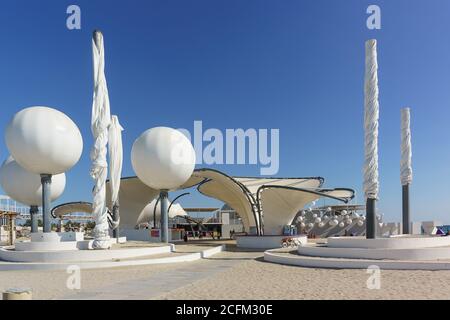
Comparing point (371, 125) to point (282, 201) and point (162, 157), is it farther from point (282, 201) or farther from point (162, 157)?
point (282, 201)

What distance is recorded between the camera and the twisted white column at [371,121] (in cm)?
1906

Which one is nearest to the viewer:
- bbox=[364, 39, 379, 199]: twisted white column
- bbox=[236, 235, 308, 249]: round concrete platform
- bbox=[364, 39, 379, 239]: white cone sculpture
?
bbox=[364, 39, 379, 239]: white cone sculpture

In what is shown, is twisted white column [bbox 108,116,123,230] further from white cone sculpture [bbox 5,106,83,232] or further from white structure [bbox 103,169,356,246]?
white cone sculpture [bbox 5,106,83,232]

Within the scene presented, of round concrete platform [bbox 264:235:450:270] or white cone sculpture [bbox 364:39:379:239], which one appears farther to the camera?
white cone sculpture [bbox 364:39:379:239]

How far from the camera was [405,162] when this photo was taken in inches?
1008

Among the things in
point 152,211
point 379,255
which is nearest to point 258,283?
point 379,255

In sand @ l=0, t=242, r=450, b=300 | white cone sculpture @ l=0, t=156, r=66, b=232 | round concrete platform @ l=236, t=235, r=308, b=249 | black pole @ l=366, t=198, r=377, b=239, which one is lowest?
round concrete platform @ l=236, t=235, r=308, b=249

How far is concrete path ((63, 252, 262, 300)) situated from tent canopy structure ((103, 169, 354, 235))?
13.5 m

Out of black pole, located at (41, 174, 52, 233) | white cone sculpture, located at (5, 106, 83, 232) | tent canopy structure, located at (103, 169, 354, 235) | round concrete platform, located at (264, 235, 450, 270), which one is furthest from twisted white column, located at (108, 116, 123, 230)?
round concrete platform, located at (264, 235, 450, 270)

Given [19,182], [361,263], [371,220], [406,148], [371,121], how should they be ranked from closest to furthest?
[361,263] < [371,220] < [371,121] < [406,148] < [19,182]

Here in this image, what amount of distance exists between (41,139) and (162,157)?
22.4 feet

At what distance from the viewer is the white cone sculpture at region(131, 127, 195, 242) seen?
1000 inches
